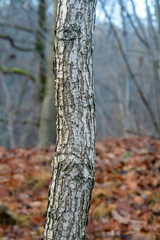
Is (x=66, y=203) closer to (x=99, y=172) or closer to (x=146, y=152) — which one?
(x=99, y=172)

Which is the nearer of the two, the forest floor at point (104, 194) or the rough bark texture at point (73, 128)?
the rough bark texture at point (73, 128)

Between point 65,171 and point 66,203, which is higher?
point 65,171

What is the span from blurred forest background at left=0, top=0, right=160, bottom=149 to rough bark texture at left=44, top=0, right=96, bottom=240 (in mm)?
1402

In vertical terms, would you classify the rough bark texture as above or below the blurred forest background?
below

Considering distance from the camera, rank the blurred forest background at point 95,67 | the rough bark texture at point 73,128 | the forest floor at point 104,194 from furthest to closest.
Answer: the blurred forest background at point 95,67
the forest floor at point 104,194
the rough bark texture at point 73,128

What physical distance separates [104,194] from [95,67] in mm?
6155

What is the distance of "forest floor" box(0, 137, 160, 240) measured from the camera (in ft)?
10.9

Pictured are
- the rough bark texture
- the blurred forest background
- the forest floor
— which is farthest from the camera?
the blurred forest background

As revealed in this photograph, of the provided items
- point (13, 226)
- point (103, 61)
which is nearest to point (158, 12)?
point (13, 226)

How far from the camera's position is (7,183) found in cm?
449

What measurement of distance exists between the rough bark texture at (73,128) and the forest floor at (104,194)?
76 centimetres

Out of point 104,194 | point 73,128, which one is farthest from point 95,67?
point 73,128

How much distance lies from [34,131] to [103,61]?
525 centimetres

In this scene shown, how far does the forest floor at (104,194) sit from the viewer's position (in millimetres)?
3334
